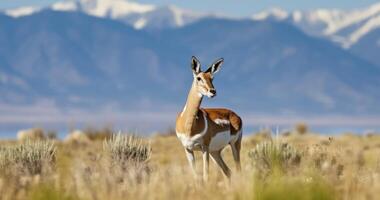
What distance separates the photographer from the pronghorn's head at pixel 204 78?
17.1m

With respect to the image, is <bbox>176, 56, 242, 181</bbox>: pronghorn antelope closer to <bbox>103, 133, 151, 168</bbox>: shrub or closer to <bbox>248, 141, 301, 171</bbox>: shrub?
<bbox>248, 141, 301, 171</bbox>: shrub

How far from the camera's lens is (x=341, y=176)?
16469 mm

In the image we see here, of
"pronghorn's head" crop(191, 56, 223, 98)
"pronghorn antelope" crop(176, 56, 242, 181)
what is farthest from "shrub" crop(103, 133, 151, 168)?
"pronghorn's head" crop(191, 56, 223, 98)

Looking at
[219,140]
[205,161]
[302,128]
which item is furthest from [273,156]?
[302,128]

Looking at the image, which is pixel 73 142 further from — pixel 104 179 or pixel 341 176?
pixel 104 179

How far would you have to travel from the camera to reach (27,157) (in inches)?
665

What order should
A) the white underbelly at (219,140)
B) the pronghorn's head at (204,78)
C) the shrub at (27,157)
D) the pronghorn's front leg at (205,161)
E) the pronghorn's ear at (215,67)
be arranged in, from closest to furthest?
the shrub at (27,157) → the pronghorn's front leg at (205,161) → the pronghorn's head at (204,78) → the white underbelly at (219,140) → the pronghorn's ear at (215,67)

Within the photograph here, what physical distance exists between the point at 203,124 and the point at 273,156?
130 centimetres

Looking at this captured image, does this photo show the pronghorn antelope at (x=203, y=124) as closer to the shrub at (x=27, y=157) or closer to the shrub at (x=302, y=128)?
the shrub at (x=27, y=157)

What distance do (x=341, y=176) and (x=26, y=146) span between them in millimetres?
4554

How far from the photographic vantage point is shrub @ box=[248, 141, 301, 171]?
53.5 ft

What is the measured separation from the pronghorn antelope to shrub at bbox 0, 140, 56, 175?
1.95 meters

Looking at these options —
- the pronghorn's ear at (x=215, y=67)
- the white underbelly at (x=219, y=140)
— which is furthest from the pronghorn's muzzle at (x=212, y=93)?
the white underbelly at (x=219, y=140)

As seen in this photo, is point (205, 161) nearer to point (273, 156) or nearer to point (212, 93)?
point (212, 93)
